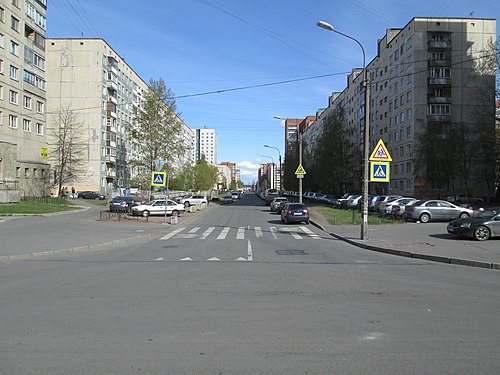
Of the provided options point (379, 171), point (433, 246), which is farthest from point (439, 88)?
point (433, 246)

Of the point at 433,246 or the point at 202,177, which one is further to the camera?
the point at 202,177

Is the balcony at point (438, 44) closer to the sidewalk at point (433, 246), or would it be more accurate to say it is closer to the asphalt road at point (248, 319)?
the sidewalk at point (433, 246)

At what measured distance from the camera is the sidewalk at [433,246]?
11609 millimetres

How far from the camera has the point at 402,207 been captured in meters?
29.6

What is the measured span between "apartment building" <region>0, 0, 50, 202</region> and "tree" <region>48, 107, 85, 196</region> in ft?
34.2

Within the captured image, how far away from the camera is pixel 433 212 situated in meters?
25.4

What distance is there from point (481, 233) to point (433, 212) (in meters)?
9.86

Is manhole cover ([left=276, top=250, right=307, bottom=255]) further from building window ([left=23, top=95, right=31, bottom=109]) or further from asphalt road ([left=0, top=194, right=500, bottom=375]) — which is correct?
building window ([left=23, top=95, right=31, bottom=109])

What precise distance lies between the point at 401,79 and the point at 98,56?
51.4 meters

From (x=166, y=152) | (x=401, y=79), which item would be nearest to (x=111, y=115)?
(x=166, y=152)

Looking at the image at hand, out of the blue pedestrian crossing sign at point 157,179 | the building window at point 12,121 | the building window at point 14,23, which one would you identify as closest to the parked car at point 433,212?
the blue pedestrian crossing sign at point 157,179

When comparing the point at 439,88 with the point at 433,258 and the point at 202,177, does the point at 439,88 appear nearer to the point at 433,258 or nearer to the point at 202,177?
the point at 202,177

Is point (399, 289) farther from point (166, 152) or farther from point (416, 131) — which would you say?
point (416, 131)

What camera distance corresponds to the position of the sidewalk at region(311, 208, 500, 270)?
38.1ft
